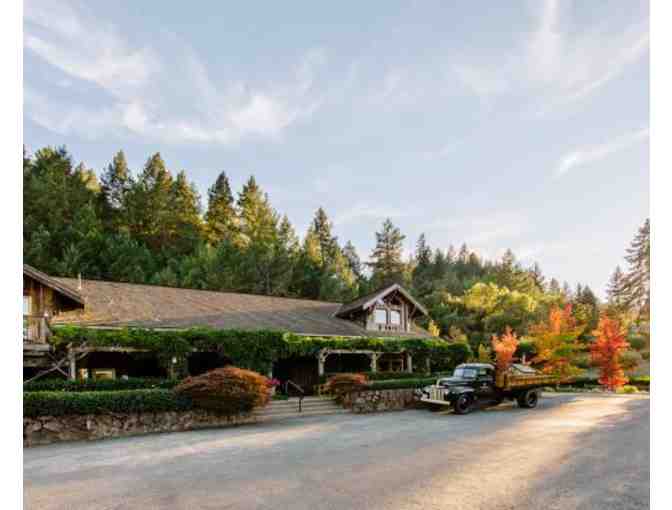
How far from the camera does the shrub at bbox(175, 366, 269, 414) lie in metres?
13.6

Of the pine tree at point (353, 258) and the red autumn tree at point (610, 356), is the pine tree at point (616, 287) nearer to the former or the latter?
the pine tree at point (353, 258)

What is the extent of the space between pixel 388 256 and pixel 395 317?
3837 centimetres

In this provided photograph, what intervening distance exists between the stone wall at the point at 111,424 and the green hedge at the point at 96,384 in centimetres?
266

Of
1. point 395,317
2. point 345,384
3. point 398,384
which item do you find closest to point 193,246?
point 395,317

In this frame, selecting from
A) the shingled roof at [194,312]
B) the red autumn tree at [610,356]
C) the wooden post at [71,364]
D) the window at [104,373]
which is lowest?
the red autumn tree at [610,356]

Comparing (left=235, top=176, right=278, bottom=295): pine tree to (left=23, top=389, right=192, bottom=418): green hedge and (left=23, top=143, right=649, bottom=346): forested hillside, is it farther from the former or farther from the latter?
(left=23, top=389, right=192, bottom=418): green hedge

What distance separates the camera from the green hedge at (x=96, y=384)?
1384cm

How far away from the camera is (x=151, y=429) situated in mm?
12930

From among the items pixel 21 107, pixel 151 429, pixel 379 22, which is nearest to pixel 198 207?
pixel 151 429

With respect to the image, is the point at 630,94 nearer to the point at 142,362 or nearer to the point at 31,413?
the point at 31,413

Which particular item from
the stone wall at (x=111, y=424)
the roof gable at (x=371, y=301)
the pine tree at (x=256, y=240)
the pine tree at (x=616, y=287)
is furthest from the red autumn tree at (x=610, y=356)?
the pine tree at (x=616, y=287)

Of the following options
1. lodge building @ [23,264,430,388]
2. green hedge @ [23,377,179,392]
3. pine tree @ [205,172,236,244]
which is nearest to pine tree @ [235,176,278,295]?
pine tree @ [205,172,236,244]

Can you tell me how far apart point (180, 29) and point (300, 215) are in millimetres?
47450

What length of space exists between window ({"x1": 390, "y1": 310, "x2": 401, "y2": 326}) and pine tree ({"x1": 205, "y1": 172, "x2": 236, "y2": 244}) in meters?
28.8
